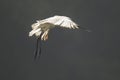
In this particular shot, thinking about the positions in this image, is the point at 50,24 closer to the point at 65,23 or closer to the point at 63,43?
the point at 65,23

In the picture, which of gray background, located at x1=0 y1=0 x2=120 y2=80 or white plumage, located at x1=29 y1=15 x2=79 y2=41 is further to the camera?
gray background, located at x1=0 y1=0 x2=120 y2=80

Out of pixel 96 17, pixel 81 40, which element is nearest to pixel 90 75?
pixel 81 40

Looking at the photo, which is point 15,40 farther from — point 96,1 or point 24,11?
point 96,1

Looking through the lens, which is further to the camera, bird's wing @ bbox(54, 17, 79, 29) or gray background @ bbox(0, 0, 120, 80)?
gray background @ bbox(0, 0, 120, 80)

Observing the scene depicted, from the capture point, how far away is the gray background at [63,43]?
99.9 inches

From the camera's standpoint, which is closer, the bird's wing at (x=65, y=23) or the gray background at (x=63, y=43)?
the bird's wing at (x=65, y=23)

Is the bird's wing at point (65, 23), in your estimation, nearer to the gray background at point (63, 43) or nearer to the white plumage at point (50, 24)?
the white plumage at point (50, 24)

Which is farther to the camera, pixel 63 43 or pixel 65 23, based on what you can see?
pixel 63 43

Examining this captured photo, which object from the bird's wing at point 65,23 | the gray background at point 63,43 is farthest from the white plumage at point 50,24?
the gray background at point 63,43

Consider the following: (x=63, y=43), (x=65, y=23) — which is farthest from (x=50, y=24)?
(x=63, y=43)

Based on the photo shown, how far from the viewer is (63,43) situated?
2566 millimetres

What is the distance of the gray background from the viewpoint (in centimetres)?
254

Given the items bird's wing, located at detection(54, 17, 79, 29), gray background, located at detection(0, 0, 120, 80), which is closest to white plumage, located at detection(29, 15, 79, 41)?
bird's wing, located at detection(54, 17, 79, 29)

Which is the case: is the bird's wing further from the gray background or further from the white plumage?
the gray background
